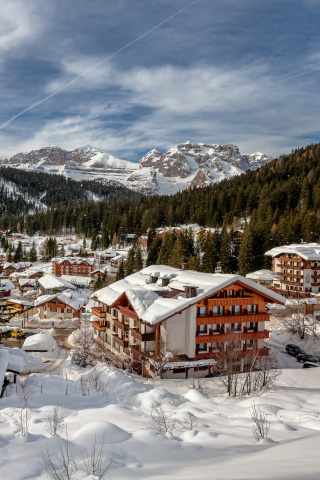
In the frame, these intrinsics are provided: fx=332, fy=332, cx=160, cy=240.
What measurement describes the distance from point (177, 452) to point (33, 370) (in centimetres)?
2627

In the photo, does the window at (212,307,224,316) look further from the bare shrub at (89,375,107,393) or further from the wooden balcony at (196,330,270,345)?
the bare shrub at (89,375,107,393)

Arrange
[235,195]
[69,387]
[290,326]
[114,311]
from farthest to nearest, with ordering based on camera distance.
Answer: [235,195] < [290,326] < [114,311] < [69,387]

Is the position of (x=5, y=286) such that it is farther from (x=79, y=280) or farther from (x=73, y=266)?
(x=73, y=266)

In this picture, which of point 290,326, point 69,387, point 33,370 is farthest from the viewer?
point 290,326

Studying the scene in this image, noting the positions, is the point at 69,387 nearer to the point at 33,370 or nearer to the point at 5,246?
the point at 33,370

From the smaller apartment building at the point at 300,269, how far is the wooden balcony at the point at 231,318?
3511 cm

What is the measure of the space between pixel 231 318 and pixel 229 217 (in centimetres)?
8917

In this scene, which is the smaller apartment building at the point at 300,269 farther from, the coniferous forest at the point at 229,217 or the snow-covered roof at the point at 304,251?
the coniferous forest at the point at 229,217

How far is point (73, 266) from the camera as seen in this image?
113m

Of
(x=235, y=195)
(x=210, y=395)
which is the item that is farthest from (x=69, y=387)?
(x=235, y=195)

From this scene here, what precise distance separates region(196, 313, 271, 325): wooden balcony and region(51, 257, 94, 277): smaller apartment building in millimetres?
87799

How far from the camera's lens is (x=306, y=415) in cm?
1396

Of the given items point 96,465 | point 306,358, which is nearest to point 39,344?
point 306,358

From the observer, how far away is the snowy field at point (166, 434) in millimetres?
6520
